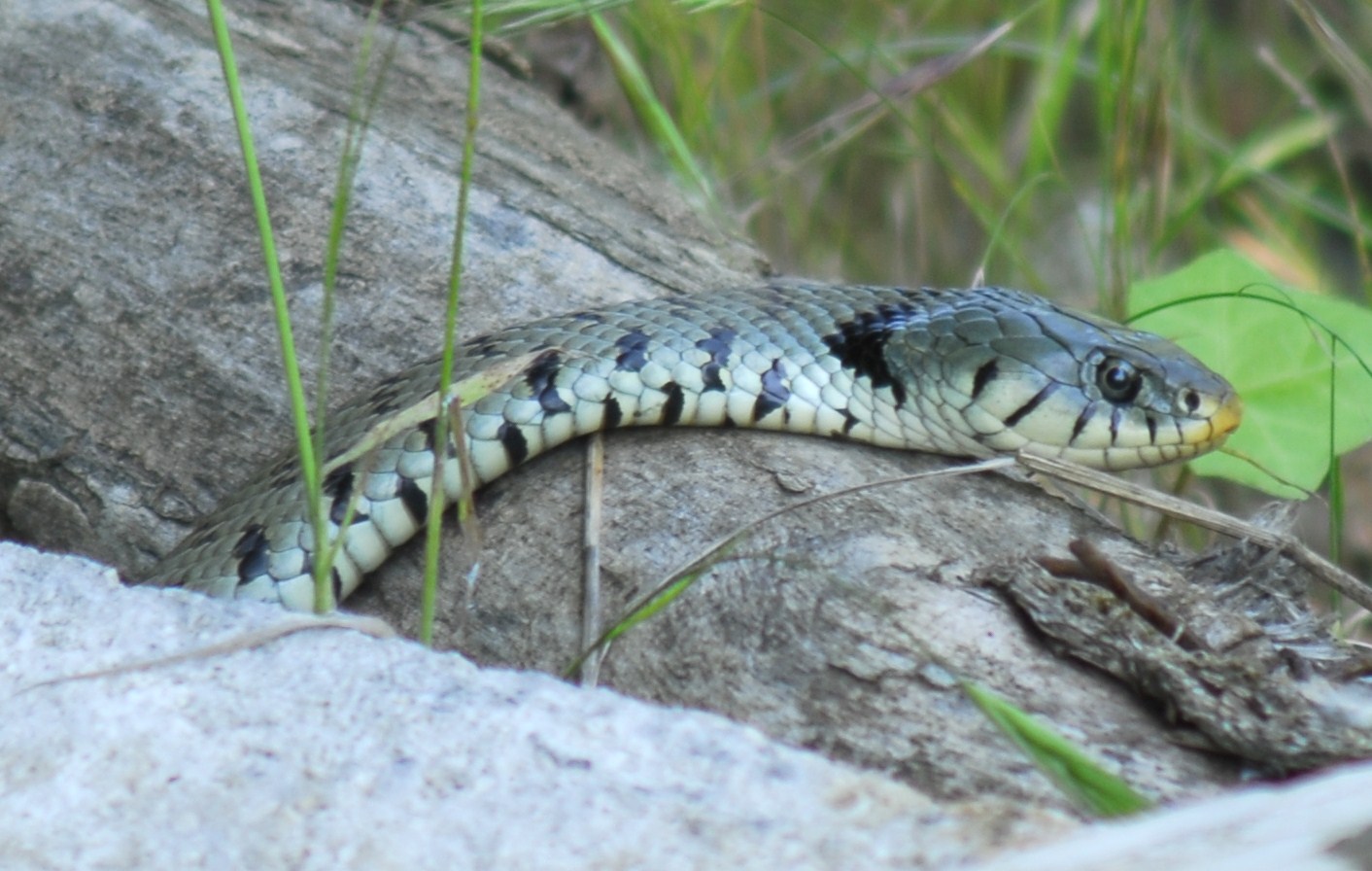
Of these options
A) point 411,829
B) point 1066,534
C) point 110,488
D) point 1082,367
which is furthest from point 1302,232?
point 411,829

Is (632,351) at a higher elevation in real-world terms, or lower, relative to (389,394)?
higher

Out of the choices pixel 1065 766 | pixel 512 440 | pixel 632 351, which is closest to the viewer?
pixel 1065 766

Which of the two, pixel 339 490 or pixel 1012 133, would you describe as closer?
pixel 339 490

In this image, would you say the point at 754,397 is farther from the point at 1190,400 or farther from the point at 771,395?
the point at 1190,400

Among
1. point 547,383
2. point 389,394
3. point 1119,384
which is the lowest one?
point 389,394

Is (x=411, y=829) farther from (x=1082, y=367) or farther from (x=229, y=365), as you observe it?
Answer: (x=1082, y=367)

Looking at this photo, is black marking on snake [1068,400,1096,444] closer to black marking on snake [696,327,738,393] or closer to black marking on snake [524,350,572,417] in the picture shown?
black marking on snake [696,327,738,393]

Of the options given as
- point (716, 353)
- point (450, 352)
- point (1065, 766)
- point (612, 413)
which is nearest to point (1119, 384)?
point (716, 353)
